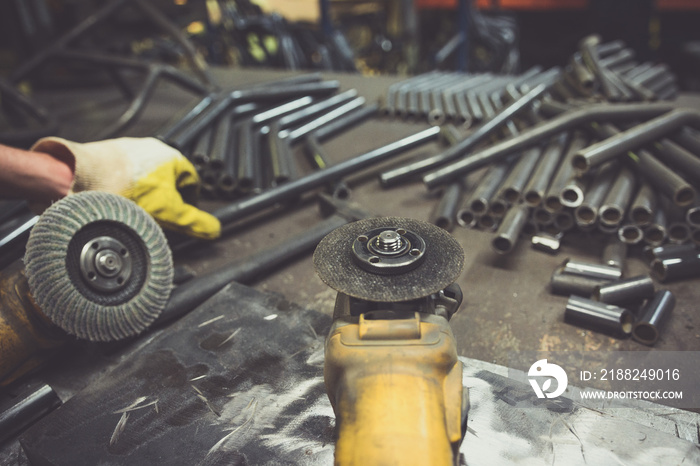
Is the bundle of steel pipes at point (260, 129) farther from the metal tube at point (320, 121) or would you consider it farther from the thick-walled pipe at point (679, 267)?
the thick-walled pipe at point (679, 267)

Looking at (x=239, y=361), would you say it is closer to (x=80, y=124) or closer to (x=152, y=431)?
(x=152, y=431)

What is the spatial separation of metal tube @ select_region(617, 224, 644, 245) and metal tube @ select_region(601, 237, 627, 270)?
18 millimetres

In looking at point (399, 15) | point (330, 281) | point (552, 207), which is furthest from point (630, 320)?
point (399, 15)

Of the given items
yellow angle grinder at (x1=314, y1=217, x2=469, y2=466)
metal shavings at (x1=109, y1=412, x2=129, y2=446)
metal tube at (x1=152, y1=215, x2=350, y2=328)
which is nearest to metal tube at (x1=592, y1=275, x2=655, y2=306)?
yellow angle grinder at (x1=314, y1=217, x2=469, y2=466)

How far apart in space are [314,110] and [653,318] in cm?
249

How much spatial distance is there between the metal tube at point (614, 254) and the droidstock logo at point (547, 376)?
1.75 ft

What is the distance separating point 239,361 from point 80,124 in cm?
321

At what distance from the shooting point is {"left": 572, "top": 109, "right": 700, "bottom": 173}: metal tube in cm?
189

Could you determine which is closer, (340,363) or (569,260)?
(340,363)

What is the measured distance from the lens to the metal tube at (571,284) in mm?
1576

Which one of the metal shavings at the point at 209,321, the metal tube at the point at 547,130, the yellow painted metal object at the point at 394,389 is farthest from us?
the metal tube at the point at 547,130

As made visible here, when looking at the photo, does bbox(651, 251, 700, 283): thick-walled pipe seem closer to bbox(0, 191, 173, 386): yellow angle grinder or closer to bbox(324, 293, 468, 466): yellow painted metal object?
bbox(324, 293, 468, 466): yellow painted metal object

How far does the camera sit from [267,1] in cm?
873

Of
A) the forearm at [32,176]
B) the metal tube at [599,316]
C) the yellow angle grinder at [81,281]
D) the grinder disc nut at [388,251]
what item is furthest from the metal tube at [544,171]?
the forearm at [32,176]
